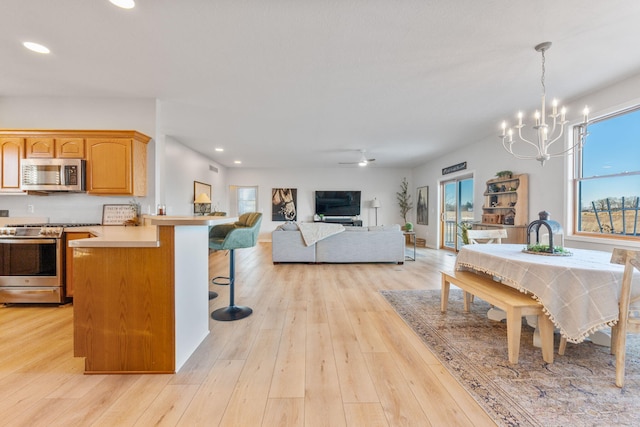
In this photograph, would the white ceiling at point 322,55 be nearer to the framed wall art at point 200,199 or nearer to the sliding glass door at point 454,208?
the framed wall art at point 200,199

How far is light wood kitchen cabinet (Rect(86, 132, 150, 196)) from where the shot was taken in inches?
126

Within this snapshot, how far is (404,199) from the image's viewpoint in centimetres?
912

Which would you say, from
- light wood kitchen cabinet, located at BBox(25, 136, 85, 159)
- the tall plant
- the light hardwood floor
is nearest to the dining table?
the light hardwood floor

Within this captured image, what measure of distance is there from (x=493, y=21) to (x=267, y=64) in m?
1.97

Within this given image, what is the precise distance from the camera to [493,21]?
2.05 metres

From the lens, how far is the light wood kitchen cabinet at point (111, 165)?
3.20 meters

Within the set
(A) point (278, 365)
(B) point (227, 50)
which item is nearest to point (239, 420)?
(A) point (278, 365)

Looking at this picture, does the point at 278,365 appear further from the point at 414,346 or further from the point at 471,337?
the point at 471,337

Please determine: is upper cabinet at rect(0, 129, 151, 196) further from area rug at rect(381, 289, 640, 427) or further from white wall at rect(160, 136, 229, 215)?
area rug at rect(381, 289, 640, 427)

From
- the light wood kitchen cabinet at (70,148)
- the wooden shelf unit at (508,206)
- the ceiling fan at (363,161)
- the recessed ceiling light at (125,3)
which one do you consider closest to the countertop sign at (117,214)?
the light wood kitchen cabinet at (70,148)

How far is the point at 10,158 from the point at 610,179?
725 cm

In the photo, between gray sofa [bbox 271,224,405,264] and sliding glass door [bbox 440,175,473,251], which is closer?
gray sofa [bbox 271,224,405,264]

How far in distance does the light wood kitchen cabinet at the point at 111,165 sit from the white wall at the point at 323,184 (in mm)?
5754

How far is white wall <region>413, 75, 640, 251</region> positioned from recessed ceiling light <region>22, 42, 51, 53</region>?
19.5ft
